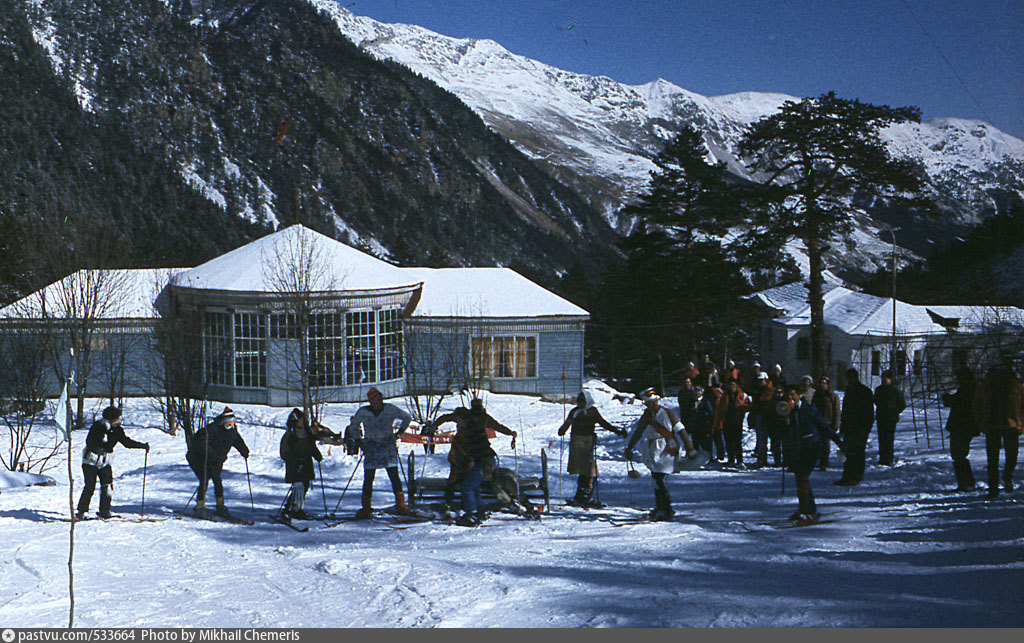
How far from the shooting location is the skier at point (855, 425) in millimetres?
11261

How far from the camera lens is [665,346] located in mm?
36875

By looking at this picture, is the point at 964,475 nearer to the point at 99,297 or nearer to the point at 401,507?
the point at 401,507

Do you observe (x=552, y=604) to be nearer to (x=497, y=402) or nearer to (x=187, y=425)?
(x=187, y=425)

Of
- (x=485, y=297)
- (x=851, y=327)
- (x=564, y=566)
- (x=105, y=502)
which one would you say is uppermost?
(x=485, y=297)

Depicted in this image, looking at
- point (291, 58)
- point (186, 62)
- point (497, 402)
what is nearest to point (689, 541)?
point (497, 402)

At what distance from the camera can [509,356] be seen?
94.9ft

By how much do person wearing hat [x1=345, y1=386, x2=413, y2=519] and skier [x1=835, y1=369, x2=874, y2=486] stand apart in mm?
5973

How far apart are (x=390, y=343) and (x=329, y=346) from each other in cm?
226

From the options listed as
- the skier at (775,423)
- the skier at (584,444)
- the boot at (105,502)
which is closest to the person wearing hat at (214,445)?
the boot at (105,502)

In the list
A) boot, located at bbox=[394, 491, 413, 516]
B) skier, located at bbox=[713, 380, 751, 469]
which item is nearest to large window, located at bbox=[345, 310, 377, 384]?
skier, located at bbox=[713, 380, 751, 469]

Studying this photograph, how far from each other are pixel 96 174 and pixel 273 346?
328ft

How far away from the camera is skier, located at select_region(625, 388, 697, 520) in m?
9.81

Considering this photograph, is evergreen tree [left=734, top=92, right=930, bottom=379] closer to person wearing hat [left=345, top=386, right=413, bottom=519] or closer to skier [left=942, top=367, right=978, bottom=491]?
skier [left=942, top=367, right=978, bottom=491]

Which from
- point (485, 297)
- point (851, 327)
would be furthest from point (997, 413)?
point (851, 327)
